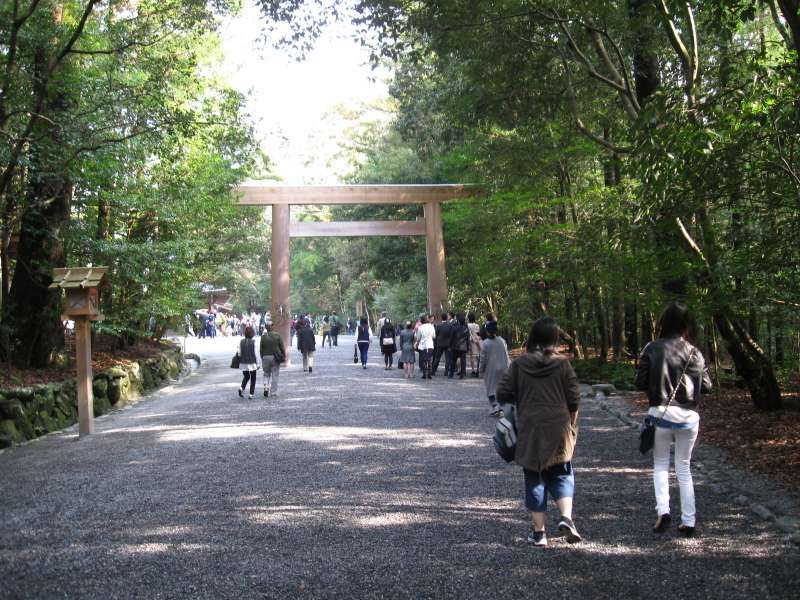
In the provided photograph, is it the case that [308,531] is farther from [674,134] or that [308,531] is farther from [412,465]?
[674,134]

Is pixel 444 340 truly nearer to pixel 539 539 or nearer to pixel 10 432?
pixel 10 432

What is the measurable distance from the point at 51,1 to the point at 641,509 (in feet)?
33.6

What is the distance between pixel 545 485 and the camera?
166 inches

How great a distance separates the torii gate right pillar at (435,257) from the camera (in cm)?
2089

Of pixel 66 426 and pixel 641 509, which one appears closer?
pixel 641 509

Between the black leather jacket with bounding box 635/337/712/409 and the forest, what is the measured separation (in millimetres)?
1920

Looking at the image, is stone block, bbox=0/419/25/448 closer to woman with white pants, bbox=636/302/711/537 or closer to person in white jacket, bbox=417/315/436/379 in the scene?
woman with white pants, bbox=636/302/711/537

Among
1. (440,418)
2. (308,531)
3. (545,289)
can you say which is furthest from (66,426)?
(545,289)

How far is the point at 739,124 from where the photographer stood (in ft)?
19.6

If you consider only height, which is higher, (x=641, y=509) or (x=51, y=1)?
(x=51, y=1)

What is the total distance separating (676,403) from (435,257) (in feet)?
54.6

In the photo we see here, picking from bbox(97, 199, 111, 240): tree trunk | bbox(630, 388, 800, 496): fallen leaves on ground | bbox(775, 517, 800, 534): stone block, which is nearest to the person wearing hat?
bbox(630, 388, 800, 496): fallen leaves on ground

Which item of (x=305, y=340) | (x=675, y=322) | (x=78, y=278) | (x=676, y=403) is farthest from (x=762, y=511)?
(x=305, y=340)

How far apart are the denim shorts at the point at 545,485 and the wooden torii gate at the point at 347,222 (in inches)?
642
